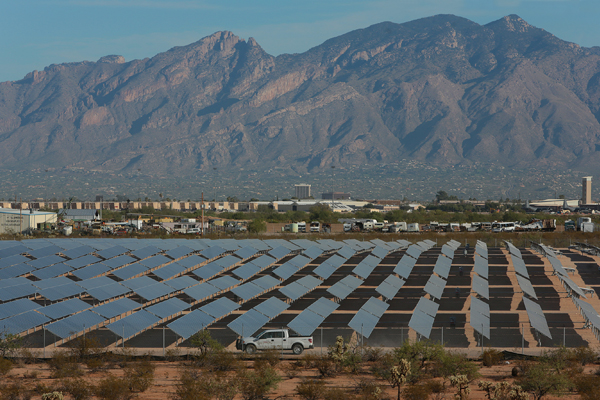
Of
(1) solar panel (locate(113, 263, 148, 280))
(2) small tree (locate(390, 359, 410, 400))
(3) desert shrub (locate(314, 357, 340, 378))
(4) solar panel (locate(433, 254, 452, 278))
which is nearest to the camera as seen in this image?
(2) small tree (locate(390, 359, 410, 400))

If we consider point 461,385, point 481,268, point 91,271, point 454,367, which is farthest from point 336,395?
point 481,268

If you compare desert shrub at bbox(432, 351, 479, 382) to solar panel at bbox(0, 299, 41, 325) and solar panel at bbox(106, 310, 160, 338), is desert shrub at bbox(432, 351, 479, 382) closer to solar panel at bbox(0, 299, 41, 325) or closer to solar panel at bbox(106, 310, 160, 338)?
solar panel at bbox(106, 310, 160, 338)

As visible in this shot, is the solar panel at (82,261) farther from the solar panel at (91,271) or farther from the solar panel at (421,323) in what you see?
the solar panel at (421,323)

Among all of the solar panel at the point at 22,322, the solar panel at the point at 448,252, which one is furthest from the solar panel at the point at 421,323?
the solar panel at the point at 448,252

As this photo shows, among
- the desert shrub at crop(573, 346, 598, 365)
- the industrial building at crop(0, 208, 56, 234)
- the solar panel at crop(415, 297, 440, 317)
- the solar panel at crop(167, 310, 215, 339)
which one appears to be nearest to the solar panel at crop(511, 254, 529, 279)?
the solar panel at crop(415, 297, 440, 317)

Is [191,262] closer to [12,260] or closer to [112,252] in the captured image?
[112,252]

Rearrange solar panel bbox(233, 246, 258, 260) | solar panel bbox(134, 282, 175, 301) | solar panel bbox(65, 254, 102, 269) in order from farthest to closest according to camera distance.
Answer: solar panel bbox(233, 246, 258, 260) → solar panel bbox(65, 254, 102, 269) → solar panel bbox(134, 282, 175, 301)

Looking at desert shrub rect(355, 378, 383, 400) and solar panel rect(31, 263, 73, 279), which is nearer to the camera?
desert shrub rect(355, 378, 383, 400)

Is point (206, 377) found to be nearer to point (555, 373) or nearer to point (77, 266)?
point (555, 373)
